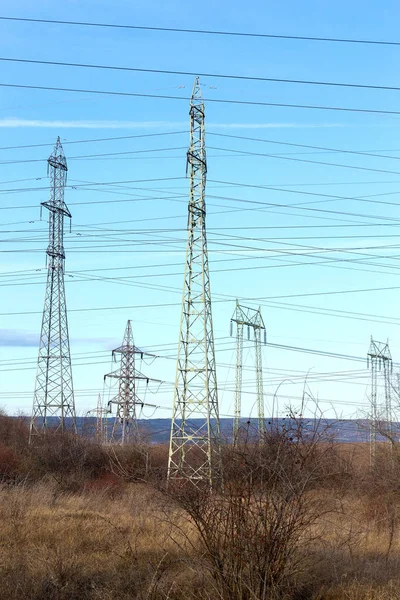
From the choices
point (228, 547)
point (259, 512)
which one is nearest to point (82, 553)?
point (228, 547)

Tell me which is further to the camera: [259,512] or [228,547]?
[228,547]

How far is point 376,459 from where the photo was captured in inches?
1201

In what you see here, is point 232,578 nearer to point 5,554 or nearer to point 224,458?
point 224,458

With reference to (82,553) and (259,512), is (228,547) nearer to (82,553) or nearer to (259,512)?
(259,512)

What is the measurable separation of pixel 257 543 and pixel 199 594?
1.21 m

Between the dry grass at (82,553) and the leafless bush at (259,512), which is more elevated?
the leafless bush at (259,512)

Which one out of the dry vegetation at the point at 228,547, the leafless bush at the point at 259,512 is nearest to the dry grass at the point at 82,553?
the dry vegetation at the point at 228,547

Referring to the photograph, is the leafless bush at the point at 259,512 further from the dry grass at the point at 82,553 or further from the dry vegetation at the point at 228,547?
the dry grass at the point at 82,553

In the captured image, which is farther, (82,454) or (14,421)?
(14,421)

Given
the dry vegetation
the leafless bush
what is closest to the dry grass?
the dry vegetation

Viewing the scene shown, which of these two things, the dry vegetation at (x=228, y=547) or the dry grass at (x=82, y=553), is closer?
the dry vegetation at (x=228, y=547)

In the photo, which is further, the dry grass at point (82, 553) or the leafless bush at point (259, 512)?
the dry grass at point (82, 553)

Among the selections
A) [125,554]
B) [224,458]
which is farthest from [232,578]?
[125,554]

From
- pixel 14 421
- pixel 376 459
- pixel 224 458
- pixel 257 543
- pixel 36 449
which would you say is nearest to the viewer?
pixel 257 543
